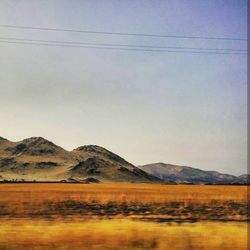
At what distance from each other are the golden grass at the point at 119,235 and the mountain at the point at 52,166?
108579 millimetres

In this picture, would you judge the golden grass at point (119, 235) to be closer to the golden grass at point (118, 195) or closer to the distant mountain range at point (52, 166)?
the golden grass at point (118, 195)

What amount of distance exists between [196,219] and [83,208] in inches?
287

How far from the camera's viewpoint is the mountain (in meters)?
137

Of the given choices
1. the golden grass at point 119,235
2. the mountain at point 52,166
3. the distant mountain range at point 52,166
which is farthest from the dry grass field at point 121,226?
the mountain at point 52,166

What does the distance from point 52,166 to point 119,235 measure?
13855cm

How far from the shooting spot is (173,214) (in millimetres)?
24453

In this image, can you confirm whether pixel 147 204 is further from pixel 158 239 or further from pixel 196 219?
pixel 158 239

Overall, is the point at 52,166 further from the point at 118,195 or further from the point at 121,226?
the point at 121,226

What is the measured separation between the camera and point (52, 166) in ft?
499

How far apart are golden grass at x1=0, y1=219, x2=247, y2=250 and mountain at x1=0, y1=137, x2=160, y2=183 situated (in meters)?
109

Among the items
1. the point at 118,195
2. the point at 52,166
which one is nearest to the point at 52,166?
the point at 52,166

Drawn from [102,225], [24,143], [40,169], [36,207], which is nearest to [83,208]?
[36,207]

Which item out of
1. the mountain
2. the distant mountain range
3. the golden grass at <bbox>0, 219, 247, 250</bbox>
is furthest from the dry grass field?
the mountain

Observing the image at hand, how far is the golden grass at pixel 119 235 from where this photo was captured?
48.0 feet
